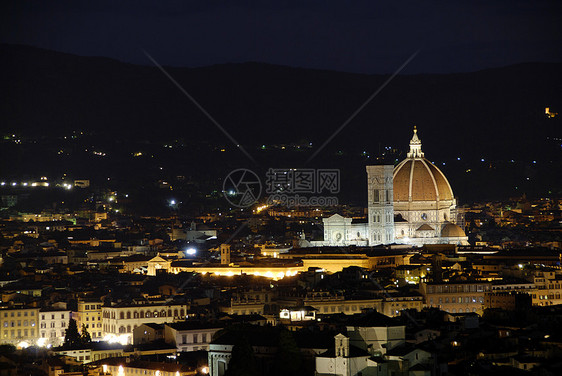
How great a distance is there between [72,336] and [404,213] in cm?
5265

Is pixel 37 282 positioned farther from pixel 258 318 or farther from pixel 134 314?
pixel 258 318

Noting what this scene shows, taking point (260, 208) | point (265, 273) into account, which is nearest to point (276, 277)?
point (265, 273)

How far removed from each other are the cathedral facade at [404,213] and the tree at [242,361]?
56.0 metres

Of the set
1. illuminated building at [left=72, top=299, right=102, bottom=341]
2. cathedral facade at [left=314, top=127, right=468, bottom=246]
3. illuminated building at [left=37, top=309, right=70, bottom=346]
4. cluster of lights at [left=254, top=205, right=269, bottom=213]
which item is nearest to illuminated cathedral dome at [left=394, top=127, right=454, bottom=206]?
cathedral facade at [left=314, top=127, right=468, bottom=246]

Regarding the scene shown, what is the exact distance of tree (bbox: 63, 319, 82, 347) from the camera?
59228 millimetres

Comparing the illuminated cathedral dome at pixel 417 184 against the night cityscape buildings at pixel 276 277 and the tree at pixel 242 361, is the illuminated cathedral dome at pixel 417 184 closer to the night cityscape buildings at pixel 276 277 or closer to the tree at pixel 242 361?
the night cityscape buildings at pixel 276 277

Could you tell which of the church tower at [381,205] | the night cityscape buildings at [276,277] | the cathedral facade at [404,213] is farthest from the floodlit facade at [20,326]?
the church tower at [381,205]

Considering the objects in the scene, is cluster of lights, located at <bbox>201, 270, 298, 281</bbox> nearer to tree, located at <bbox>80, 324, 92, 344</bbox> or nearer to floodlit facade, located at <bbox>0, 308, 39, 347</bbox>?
floodlit facade, located at <bbox>0, 308, 39, 347</bbox>

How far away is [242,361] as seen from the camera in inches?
1896

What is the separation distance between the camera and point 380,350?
1886 inches

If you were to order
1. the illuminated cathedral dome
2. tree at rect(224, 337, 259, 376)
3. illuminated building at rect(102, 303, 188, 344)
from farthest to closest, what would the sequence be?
the illuminated cathedral dome < illuminated building at rect(102, 303, 188, 344) < tree at rect(224, 337, 259, 376)

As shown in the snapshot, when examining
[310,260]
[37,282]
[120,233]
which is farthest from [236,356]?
[120,233]

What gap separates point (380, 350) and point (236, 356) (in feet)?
13.9

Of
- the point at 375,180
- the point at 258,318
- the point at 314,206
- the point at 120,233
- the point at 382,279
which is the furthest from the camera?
the point at 314,206
